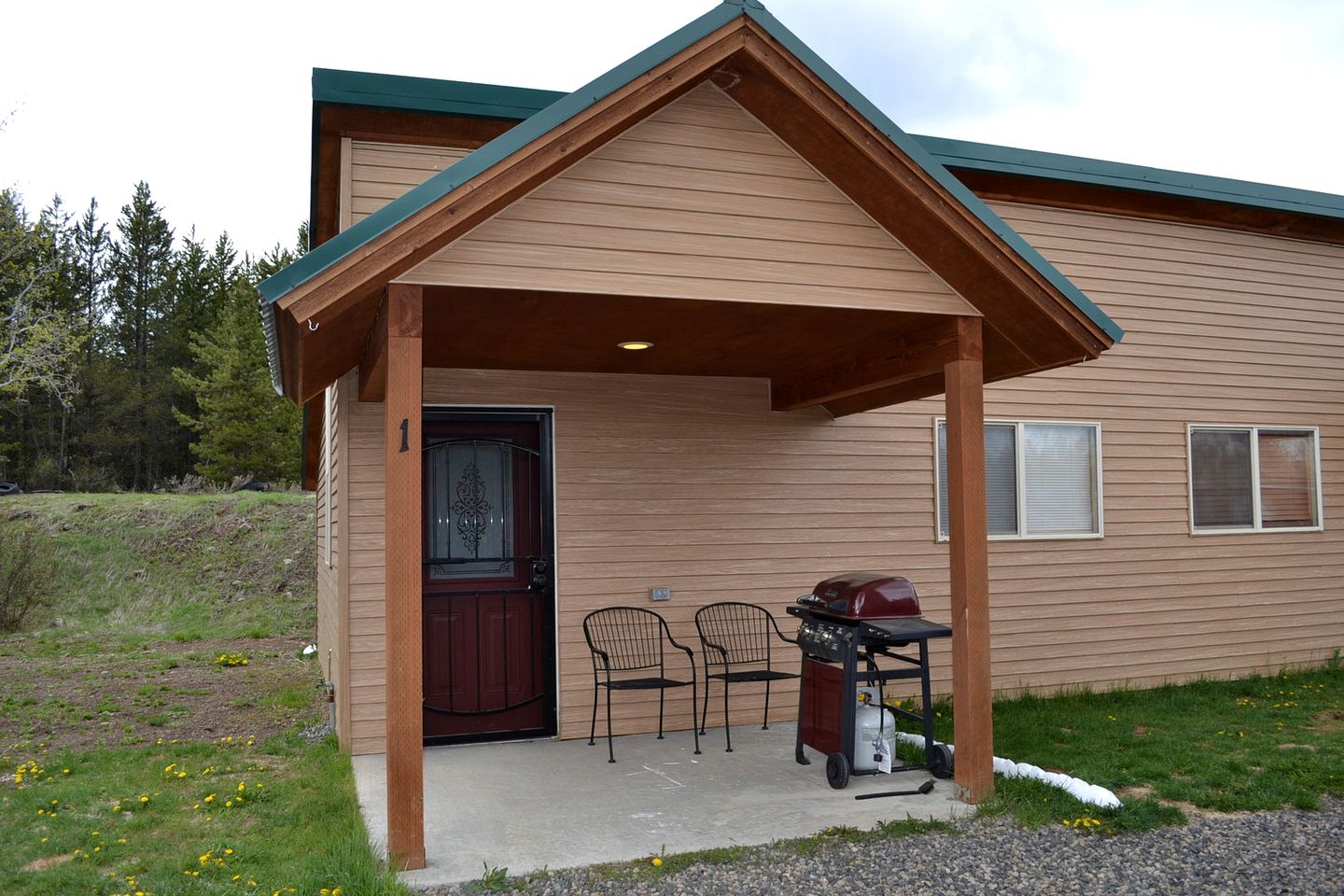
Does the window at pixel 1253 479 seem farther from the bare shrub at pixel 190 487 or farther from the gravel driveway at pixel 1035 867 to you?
the bare shrub at pixel 190 487

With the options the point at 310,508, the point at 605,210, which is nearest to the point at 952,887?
the point at 605,210

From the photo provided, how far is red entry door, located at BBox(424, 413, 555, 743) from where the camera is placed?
583cm

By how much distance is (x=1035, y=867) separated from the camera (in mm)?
3742

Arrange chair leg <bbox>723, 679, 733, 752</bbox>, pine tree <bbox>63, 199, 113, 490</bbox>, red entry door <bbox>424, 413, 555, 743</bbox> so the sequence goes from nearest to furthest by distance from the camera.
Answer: chair leg <bbox>723, 679, 733, 752</bbox>
red entry door <bbox>424, 413, 555, 743</bbox>
pine tree <bbox>63, 199, 113, 490</bbox>

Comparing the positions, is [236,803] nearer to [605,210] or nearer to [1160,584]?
[605,210]

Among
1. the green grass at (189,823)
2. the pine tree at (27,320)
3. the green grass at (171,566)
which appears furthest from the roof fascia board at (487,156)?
the pine tree at (27,320)

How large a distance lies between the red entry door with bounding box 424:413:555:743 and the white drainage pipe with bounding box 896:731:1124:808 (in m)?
2.51

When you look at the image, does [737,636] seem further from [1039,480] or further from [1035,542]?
[1039,480]

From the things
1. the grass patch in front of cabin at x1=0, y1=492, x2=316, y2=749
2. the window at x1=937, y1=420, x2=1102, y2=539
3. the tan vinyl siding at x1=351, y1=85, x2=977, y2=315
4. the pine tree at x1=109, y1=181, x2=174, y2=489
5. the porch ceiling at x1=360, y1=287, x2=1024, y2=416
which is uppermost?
the pine tree at x1=109, y1=181, x2=174, y2=489

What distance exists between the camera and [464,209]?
362 cm

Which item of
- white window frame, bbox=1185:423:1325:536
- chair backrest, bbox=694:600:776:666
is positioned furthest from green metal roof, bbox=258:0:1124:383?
white window frame, bbox=1185:423:1325:536

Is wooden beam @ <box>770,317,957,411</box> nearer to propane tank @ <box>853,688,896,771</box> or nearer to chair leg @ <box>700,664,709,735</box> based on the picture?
propane tank @ <box>853,688,896,771</box>

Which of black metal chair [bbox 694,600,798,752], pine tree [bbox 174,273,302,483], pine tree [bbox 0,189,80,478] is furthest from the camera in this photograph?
pine tree [bbox 174,273,302,483]

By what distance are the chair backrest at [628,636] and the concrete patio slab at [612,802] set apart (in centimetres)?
51
